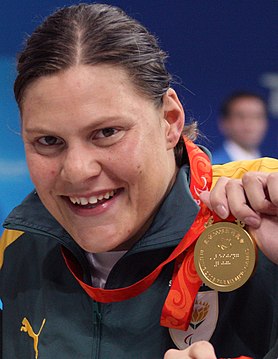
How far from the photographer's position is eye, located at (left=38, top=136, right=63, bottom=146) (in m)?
1.50

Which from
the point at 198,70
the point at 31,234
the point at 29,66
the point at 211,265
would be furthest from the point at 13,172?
the point at 211,265

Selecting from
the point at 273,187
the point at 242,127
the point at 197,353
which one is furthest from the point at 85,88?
the point at 242,127

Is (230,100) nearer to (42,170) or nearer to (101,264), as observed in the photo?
(101,264)

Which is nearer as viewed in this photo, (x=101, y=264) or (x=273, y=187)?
(x=273, y=187)

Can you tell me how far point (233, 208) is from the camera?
1.28 m

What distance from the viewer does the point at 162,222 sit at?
5.19 feet

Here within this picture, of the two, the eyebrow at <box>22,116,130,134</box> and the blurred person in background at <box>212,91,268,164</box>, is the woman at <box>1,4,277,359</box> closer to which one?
the eyebrow at <box>22,116,130,134</box>

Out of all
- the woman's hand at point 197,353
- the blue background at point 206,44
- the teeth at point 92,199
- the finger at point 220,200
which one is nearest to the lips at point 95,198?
the teeth at point 92,199

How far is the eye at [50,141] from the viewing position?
4.91 feet

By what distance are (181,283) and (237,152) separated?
155 centimetres

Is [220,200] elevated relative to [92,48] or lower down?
lower down

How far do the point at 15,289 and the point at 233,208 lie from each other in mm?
754

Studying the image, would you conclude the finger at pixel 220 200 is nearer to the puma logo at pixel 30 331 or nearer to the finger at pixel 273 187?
the finger at pixel 273 187

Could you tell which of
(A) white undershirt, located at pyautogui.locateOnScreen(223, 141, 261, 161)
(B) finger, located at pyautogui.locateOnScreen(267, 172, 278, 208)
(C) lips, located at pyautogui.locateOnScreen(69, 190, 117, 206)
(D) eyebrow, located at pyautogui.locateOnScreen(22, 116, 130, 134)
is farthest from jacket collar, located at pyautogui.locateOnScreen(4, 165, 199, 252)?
(A) white undershirt, located at pyautogui.locateOnScreen(223, 141, 261, 161)
